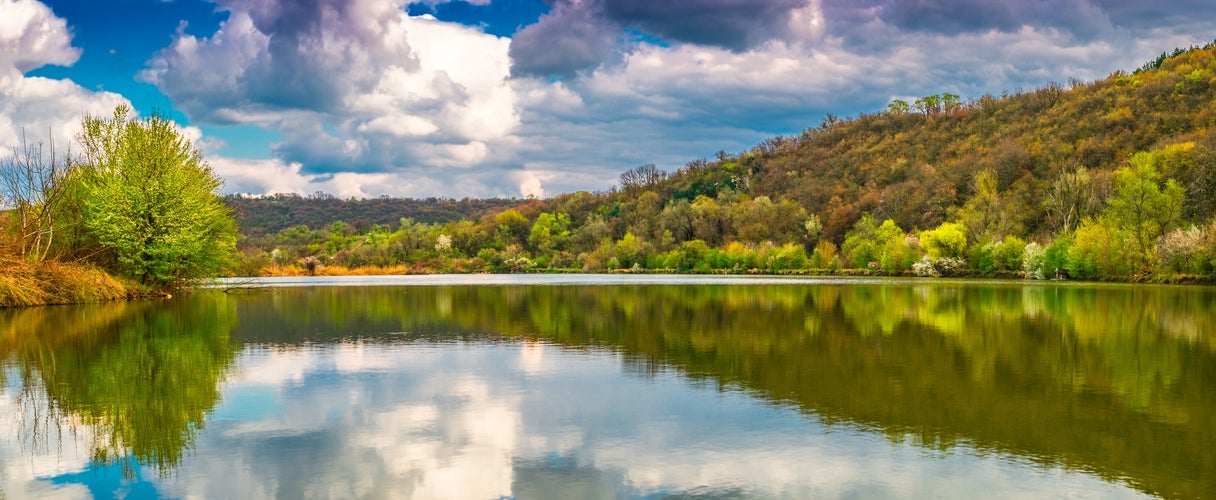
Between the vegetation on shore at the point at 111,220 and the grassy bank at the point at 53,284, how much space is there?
0.13 ft

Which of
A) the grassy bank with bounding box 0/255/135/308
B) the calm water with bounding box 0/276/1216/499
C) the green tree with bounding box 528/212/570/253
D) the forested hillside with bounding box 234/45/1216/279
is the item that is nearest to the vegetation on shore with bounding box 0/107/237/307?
the grassy bank with bounding box 0/255/135/308

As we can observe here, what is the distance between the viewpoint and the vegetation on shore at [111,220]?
34500 millimetres

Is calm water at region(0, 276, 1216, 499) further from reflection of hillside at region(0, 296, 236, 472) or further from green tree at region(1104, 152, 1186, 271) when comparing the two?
green tree at region(1104, 152, 1186, 271)

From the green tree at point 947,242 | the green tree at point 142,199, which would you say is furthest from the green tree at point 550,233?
the green tree at point 142,199

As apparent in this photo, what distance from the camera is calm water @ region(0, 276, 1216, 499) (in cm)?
838

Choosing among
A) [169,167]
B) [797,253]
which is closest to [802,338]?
[169,167]

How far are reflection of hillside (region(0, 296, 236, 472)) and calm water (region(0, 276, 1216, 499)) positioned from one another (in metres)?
0.08

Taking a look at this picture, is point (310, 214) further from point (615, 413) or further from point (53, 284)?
point (615, 413)

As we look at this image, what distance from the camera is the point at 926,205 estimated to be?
102062 mm

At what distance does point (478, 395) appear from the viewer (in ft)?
43.7

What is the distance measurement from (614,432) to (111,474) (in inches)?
221

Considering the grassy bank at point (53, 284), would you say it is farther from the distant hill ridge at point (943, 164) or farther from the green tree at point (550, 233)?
the green tree at point (550, 233)

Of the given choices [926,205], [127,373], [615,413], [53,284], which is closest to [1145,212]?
[926,205]

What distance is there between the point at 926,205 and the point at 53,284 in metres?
92.0
